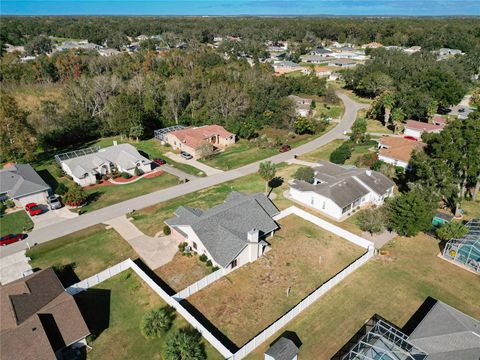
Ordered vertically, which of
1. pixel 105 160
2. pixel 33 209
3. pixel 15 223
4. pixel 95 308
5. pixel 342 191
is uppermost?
pixel 342 191

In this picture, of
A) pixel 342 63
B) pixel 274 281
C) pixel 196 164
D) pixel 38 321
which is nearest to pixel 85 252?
pixel 38 321

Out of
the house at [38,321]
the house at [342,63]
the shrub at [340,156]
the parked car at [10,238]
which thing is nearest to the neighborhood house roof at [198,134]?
the shrub at [340,156]

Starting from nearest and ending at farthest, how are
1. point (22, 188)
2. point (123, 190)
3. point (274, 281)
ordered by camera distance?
point (274, 281) → point (22, 188) → point (123, 190)

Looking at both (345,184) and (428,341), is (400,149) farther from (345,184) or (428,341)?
(428,341)

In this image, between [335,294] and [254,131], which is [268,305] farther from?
[254,131]

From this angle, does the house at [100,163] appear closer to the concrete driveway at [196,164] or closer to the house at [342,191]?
the concrete driveway at [196,164]

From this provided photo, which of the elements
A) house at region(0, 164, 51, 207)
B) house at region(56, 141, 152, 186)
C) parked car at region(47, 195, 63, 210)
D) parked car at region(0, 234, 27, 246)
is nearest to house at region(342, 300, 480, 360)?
parked car at region(0, 234, 27, 246)
